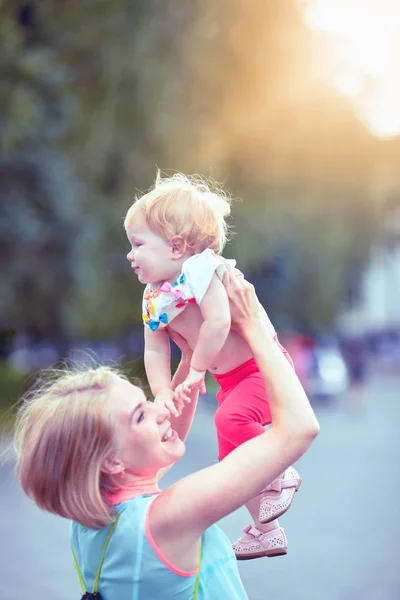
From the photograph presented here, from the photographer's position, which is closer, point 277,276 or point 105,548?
point 105,548

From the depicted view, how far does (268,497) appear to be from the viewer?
6.18ft

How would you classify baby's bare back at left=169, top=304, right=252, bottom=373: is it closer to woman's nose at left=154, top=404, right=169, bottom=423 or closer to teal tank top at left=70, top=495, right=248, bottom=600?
woman's nose at left=154, top=404, right=169, bottom=423

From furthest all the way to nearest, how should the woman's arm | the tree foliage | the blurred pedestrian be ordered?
the blurred pedestrian < the tree foliage < the woman's arm

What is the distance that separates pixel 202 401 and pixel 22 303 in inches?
213

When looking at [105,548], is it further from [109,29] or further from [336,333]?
[336,333]

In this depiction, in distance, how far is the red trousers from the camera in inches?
72.0

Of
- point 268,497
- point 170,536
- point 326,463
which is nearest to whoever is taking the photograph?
point 170,536

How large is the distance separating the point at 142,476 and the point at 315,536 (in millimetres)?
8286

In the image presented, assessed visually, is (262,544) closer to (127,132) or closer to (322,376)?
(127,132)

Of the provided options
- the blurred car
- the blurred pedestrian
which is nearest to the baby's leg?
the blurred pedestrian

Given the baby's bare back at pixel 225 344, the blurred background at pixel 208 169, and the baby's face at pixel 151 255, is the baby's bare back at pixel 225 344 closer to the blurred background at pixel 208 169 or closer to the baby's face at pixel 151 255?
the baby's face at pixel 151 255

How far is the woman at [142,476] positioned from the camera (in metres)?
1.55

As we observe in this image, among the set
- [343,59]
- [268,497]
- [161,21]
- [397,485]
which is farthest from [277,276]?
[268,497]

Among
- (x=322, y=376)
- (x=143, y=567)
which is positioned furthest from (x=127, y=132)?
(x=143, y=567)
